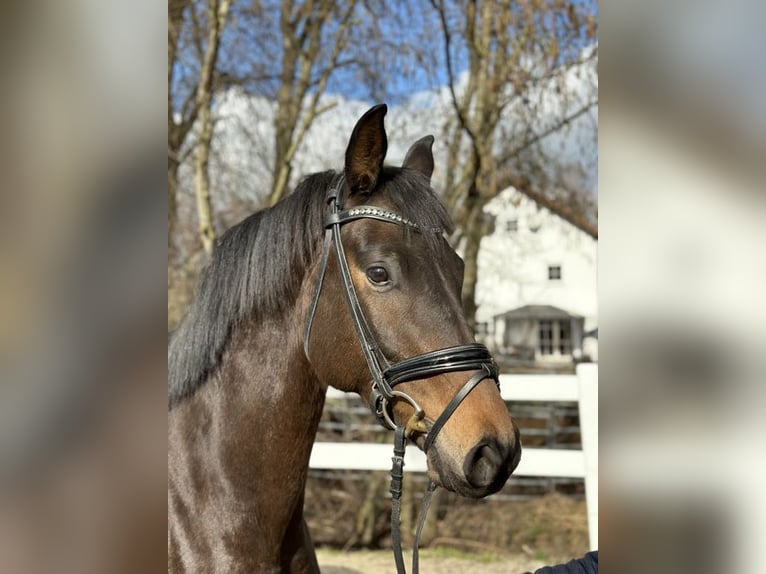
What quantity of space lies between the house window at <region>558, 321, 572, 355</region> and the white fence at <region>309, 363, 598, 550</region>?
4.03m

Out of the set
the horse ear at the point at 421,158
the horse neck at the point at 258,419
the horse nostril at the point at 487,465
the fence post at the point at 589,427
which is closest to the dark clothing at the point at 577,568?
the horse nostril at the point at 487,465

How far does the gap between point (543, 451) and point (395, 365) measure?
3.43 meters

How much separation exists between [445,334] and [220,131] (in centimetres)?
569

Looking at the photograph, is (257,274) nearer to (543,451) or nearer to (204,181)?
(543,451)

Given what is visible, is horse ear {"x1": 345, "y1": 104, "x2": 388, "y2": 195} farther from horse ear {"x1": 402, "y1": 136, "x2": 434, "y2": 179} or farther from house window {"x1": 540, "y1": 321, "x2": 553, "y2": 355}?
house window {"x1": 540, "y1": 321, "x2": 553, "y2": 355}

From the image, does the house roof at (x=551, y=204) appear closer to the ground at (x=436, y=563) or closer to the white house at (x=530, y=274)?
the white house at (x=530, y=274)

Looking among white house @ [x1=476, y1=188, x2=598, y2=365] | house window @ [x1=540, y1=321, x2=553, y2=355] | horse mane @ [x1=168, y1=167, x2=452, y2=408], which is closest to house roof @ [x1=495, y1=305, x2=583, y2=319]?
white house @ [x1=476, y1=188, x2=598, y2=365]

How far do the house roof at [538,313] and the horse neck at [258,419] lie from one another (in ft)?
19.6

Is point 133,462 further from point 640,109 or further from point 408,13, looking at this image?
point 408,13

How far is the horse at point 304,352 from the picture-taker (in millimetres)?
1632

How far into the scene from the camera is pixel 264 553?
1.75 meters

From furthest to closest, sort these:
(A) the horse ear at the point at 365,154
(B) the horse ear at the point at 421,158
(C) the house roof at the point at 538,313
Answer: (C) the house roof at the point at 538,313 < (B) the horse ear at the point at 421,158 < (A) the horse ear at the point at 365,154

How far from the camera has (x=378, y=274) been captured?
5.60 ft

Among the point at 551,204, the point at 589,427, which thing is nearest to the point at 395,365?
the point at 589,427
